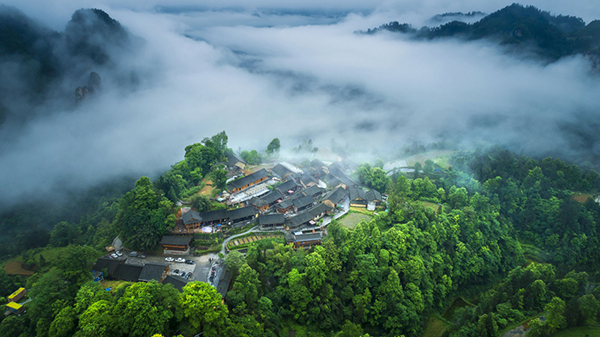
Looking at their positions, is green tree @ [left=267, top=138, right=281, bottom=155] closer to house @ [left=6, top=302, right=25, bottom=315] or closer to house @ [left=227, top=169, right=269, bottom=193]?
house @ [left=227, top=169, right=269, bottom=193]

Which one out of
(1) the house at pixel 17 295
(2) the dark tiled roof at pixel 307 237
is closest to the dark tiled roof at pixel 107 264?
(1) the house at pixel 17 295

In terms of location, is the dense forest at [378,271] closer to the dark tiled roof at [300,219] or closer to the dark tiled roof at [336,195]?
the dark tiled roof at [300,219]

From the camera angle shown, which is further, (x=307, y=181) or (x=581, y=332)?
(x=307, y=181)

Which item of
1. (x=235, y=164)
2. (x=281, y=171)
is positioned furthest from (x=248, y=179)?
(x=281, y=171)

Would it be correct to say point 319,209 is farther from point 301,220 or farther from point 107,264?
point 107,264

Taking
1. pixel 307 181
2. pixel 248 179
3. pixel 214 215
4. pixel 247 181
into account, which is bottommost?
pixel 307 181

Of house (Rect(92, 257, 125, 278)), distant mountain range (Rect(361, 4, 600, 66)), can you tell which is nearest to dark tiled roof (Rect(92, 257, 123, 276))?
house (Rect(92, 257, 125, 278))
